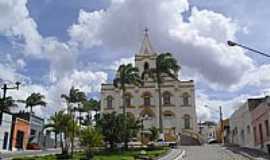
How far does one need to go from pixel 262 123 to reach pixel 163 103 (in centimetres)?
4383

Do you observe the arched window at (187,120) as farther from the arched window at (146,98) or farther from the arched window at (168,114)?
the arched window at (146,98)

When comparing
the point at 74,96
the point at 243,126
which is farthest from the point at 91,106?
the point at 243,126

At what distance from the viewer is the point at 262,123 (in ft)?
132

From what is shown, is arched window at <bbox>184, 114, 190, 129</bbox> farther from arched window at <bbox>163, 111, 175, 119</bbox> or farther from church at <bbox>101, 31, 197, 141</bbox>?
arched window at <bbox>163, 111, 175, 119</bbox>

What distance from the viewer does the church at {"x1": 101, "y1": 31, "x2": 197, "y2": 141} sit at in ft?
267

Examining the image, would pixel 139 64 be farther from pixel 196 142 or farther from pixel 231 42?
pixel 231 42

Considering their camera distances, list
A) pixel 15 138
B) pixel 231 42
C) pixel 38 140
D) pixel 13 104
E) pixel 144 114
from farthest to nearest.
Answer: pixel 144 114
pixel 38 140
pixel 13 104
pixel 15 138
pixel 231 42

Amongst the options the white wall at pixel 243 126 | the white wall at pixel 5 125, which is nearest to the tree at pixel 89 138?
the white wall at pixel 5 125

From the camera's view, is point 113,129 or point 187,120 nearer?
point 113,129

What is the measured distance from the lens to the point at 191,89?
83062mm

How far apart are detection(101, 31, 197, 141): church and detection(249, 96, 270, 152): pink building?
114 feet

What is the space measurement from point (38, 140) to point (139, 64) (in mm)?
29557

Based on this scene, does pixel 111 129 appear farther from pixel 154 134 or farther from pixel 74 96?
pixel 74 96

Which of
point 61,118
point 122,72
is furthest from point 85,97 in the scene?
point 61,118
